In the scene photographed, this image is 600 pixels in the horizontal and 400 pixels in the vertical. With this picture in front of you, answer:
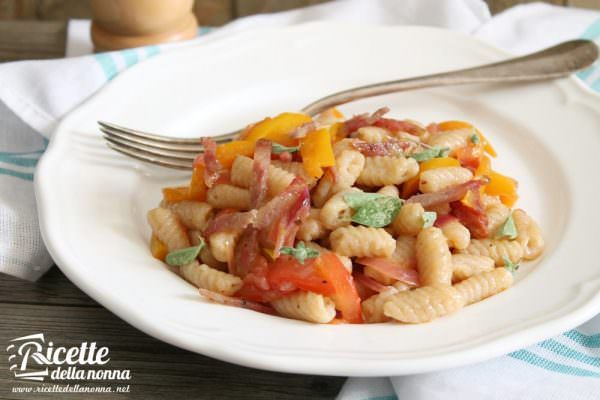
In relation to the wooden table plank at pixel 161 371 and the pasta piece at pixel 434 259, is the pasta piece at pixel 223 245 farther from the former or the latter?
the pasta piece at pixel 434 259

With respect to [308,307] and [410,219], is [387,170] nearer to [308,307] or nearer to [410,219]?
[410,219]

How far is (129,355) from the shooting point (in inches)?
67.4

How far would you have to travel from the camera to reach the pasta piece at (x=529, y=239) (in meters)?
1.87

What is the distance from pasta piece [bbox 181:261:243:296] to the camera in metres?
1.71

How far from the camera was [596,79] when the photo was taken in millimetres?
2709

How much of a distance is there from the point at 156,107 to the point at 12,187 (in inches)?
19.3

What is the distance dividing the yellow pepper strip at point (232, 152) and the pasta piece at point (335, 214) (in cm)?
31

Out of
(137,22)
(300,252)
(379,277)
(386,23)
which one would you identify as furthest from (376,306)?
(386,23)

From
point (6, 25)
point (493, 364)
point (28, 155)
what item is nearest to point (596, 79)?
point (493, 364)

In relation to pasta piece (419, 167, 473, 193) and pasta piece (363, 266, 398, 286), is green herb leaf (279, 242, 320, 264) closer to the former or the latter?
pasta piece (363, 266, 398, 286)

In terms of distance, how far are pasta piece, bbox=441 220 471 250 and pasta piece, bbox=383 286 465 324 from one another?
17 centimetres

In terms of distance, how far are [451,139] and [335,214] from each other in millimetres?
458

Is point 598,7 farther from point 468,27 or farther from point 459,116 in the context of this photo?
point 459,116

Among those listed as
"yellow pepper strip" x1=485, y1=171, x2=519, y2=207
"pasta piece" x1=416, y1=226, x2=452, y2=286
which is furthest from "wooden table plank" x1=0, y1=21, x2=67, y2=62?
"pasta piece" x1=416, y1=226, x2=452, y2=286
